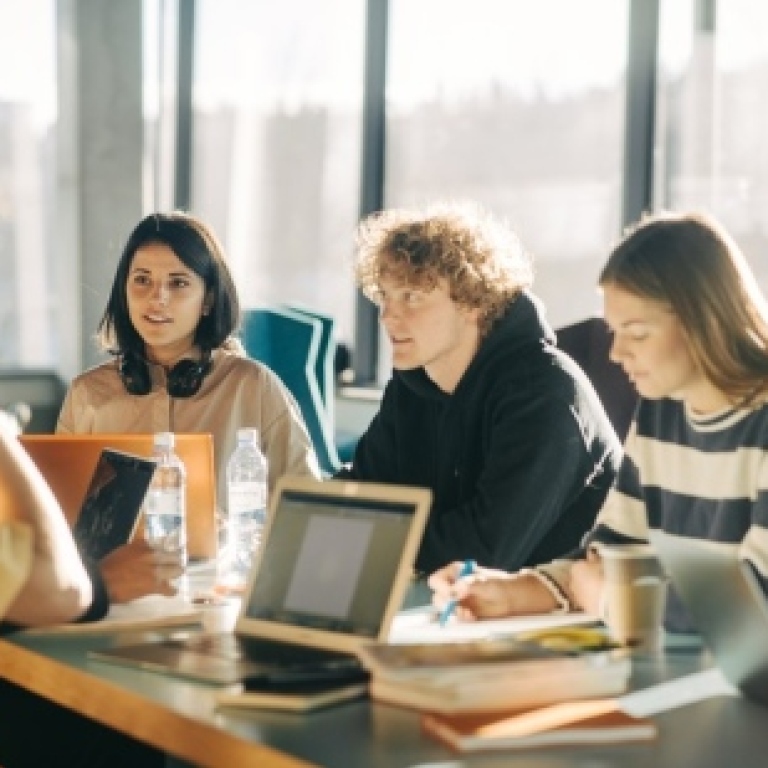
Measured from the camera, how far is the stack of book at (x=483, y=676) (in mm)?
1578

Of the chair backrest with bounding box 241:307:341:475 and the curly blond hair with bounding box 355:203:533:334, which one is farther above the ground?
the curly blond hair with bounding box 355:203:533:334

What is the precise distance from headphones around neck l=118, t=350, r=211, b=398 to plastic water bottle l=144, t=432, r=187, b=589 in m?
0.70

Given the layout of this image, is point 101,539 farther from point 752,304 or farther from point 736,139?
point 736,139

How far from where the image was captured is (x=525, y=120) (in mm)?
5816

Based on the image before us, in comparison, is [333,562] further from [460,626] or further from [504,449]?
[504,449]

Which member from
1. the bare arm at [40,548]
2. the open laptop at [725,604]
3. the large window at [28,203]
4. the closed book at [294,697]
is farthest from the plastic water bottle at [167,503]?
the large window at [28,203]

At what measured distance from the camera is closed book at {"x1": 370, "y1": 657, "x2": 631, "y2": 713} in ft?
5.16

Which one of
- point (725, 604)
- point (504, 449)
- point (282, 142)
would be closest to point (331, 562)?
point (725, 604)

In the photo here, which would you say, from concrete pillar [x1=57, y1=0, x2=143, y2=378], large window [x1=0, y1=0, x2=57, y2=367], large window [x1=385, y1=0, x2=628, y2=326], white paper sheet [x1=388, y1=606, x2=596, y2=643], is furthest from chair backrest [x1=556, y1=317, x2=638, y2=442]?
large window [x1=0, y1=0, x2=57, y2=367]

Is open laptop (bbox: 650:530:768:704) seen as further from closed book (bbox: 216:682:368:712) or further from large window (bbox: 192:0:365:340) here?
large window (bbox: 192:0:365:340)

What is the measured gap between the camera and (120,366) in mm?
3385

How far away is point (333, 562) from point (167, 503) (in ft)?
2.52

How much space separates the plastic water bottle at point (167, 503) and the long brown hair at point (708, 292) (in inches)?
31.7

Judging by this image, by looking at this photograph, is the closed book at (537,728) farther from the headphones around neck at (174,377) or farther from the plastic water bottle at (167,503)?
the headphones around neck at (174,377)
